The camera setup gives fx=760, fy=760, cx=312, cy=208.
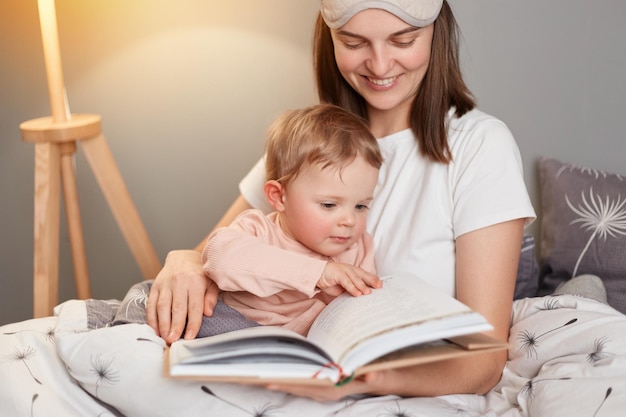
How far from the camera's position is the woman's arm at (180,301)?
1.43m

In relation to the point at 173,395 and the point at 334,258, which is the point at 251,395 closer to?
the point at 173,395

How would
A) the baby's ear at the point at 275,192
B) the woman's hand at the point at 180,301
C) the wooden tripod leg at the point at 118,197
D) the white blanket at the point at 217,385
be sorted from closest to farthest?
the white blanket at the point at 217,385 < the woman's hand at the point at 180,301 < the baby's ear at the point at 275,192 < the wooden tripod leg at the point at 118,197

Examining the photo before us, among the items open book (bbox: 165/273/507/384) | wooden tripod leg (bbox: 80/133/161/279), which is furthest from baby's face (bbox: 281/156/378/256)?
wooden tripod leg (bbox: 80/133/161/279)

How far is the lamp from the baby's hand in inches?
41.5

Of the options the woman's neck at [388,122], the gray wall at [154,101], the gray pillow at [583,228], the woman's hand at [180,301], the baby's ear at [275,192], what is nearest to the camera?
the woman's hand at [180,301]

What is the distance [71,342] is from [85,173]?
1.45 meters

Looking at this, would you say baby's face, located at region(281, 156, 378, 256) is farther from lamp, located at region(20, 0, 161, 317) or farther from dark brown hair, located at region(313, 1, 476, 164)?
lamp, located at region(20, 0, 161, 317)

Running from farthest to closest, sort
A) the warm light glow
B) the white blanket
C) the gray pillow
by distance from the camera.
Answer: the warm light glow, the gray pillow, the white blanket

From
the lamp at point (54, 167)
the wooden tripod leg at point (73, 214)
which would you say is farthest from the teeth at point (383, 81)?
the wooden tripod leg at point (73, 214)

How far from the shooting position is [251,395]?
4.25ft

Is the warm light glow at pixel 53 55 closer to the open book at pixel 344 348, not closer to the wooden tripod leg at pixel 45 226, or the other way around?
the wooden tripod leg at pixel 45 226

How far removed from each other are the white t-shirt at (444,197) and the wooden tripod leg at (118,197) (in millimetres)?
874

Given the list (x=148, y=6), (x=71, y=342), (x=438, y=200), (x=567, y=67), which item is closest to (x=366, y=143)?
(x=438, y=200)

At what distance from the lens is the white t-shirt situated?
151cm
